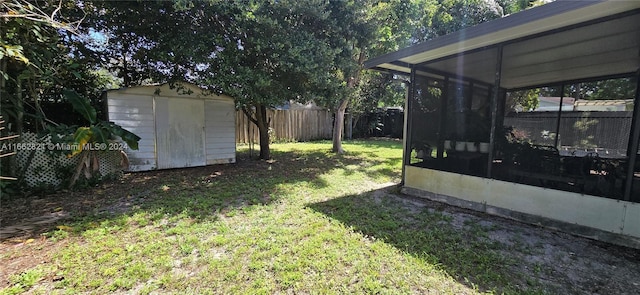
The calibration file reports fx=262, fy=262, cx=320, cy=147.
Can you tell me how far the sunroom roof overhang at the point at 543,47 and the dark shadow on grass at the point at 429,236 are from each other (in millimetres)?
2333

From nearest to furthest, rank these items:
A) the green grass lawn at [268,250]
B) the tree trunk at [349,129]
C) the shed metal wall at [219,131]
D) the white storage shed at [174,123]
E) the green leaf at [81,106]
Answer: the green grass lawn at [268,250] → the green leaf at [81,106] → the white storage shed at [174,123] → the shed metal wall at [219,131] → the tree trunk at [349,129]

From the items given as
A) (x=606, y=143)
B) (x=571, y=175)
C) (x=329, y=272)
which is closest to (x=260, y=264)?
(x=329, y=272)

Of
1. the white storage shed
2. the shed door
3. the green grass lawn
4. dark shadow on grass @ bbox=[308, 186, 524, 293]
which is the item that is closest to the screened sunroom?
dark shadow on grass @ bbox=[308, 186, 524, 293]

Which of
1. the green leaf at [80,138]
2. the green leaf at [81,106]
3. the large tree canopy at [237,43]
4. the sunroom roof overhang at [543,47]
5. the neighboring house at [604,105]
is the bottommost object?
the green leaf at [80,138]

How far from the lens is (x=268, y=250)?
263cm

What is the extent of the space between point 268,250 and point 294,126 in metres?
10.6

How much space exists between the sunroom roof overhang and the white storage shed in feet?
14.8

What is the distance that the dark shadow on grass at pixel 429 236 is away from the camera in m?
2.25

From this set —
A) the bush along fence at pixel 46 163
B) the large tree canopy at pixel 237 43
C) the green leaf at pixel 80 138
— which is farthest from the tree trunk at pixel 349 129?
the green leaf at pixel 80 138

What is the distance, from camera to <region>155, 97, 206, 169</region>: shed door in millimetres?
6328

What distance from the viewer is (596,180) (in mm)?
3852

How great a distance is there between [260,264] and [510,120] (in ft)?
20.9

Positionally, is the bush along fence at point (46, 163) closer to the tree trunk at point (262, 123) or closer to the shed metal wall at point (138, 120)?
the shed metal wall at point (138, 120)

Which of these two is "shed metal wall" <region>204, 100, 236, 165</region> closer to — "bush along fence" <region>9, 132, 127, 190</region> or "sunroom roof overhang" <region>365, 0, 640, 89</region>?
"bush along fence" <region>9, 132, 127, 190</region>
